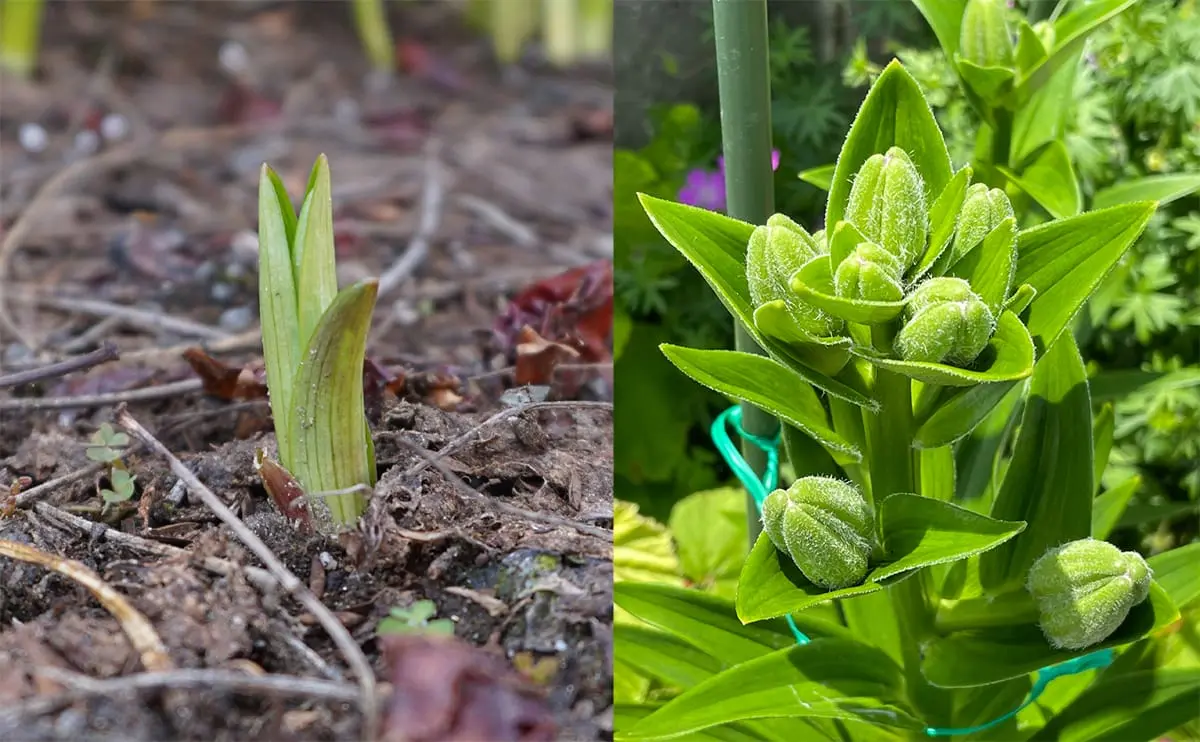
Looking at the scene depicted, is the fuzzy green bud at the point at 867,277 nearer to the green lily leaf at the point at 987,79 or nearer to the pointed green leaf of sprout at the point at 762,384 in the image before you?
the pointed green leaf of sprout at the point at 762,384

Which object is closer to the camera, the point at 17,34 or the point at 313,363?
the point at 313,363

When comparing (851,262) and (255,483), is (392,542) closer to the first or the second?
(255,483)

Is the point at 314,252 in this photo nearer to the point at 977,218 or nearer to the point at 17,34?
the point at 977,218

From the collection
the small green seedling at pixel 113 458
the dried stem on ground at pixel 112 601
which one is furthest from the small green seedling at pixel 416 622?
the small green seedling at pixel 113 458

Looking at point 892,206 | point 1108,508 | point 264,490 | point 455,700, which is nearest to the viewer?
point 455,700

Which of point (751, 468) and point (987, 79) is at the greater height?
point (987, 79)

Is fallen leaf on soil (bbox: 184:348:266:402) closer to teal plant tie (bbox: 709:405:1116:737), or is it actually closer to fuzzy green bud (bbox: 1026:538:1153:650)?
teal plant tie (bbox: 709:405:1116:737)

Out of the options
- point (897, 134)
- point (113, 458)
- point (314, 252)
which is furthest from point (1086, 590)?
point (113, 458)
